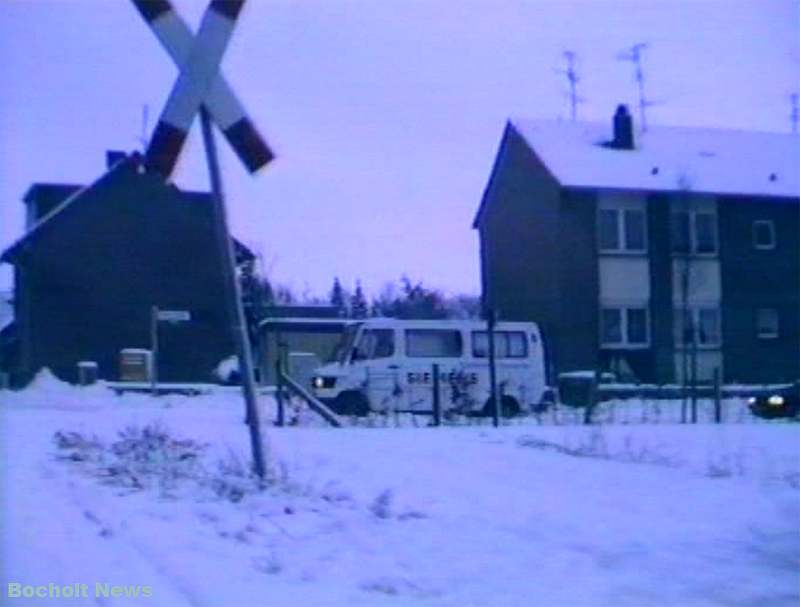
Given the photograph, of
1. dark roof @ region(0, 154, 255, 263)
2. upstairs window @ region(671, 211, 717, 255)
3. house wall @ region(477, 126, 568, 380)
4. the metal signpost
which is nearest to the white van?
house wall @ region(477, 126, 568, 380)

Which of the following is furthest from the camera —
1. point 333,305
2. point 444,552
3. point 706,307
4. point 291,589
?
point 333,305

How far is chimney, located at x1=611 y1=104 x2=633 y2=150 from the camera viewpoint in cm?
574

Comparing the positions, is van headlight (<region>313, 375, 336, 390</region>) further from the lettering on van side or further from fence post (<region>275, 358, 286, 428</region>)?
fence post (<region>275, 358, 286, 428</region>)

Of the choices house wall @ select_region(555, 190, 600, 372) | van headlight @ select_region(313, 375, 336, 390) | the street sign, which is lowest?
van headlight @ select_region(313, 375, 336, 390)

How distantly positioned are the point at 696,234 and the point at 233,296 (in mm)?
2613

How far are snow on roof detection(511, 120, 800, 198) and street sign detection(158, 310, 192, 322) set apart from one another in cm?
151

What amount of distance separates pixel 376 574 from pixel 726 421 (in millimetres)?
4411

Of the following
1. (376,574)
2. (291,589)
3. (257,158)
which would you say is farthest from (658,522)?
(257,158)

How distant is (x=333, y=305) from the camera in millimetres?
6949

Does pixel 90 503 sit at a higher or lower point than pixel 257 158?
lower

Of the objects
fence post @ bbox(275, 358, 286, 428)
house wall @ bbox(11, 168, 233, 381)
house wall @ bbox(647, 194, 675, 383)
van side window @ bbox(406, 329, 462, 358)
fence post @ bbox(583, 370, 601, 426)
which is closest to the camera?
house wall @ bbox(11, 168, 233, 381)

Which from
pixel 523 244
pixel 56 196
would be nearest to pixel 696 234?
pixel 523 244

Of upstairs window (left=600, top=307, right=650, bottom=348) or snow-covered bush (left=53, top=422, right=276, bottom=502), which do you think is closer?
snow-covered bush (left=53, top=422, right=276, bottom=502)

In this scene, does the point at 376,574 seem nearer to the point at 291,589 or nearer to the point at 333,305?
the point at 291,589
